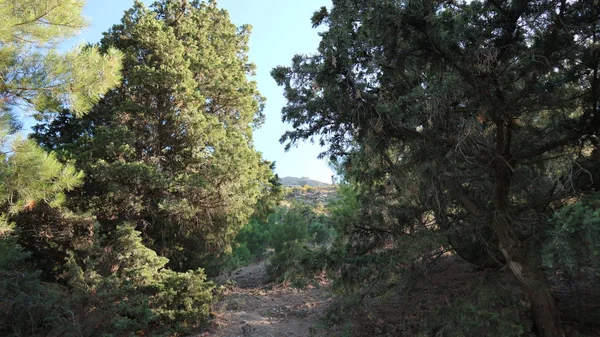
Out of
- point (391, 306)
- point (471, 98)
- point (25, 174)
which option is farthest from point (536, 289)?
point (25, 174)

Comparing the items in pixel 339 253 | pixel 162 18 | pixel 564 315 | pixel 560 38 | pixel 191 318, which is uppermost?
pixel 162 18

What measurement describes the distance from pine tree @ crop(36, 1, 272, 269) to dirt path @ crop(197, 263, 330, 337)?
70.5 inches

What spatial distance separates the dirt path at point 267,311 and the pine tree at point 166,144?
1.79 m

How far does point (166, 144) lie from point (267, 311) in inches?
197

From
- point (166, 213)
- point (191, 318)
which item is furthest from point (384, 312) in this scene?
point (166, 213)

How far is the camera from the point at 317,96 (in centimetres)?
499

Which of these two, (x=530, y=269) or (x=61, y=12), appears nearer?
(x=530, y=269)

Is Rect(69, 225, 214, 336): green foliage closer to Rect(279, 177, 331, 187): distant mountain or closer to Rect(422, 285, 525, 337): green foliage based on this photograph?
Rect(422, 285, 525, 337): green foliage

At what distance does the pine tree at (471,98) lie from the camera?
429cm

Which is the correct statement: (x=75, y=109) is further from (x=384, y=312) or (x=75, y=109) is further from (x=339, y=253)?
(x=384, y=312)

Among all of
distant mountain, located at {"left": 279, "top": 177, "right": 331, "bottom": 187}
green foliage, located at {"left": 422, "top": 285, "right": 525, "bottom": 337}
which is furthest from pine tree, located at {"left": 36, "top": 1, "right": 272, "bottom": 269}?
distant mountain, located at {"left": 279, "top": 177, "right": 331, "bottom": 187}

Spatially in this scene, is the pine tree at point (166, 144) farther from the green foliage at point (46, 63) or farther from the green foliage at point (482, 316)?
the green foliage at point (482, 316)

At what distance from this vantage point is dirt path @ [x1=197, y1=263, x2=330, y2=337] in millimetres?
7971

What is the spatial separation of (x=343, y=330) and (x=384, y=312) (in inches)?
59.3
